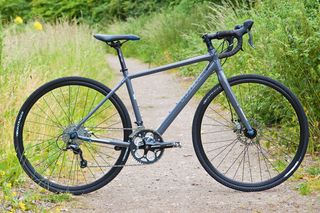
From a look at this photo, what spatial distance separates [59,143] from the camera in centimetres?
452

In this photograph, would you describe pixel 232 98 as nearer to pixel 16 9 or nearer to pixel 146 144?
pixel 146 144

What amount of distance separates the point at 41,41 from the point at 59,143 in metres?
6.15

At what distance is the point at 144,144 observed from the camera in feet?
14.3

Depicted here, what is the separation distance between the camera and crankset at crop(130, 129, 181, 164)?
4.35m

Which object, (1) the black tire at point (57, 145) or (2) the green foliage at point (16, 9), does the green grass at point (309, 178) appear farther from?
(2) the green foliage at point (16, 9)

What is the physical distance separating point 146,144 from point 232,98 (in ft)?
2.20

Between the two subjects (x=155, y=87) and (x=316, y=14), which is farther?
(x=155, y=87)

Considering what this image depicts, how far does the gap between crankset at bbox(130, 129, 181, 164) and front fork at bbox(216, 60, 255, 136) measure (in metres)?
0.48

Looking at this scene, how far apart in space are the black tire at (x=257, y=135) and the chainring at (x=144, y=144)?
27 cm

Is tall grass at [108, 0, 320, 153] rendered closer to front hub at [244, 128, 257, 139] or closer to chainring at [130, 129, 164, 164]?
front hub at [244, 128, 257, 139]

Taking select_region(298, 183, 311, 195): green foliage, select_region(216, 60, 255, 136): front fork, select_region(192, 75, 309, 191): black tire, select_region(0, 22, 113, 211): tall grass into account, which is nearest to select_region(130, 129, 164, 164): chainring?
select_region(192, 75, 309, 191): black tire

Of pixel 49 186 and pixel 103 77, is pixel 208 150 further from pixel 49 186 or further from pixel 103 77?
pixel 103 77

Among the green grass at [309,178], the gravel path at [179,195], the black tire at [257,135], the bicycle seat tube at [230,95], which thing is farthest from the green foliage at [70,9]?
the bicycle seat tube at [230,95]

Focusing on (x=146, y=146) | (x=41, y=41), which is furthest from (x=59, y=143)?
(x=41, y=41)
